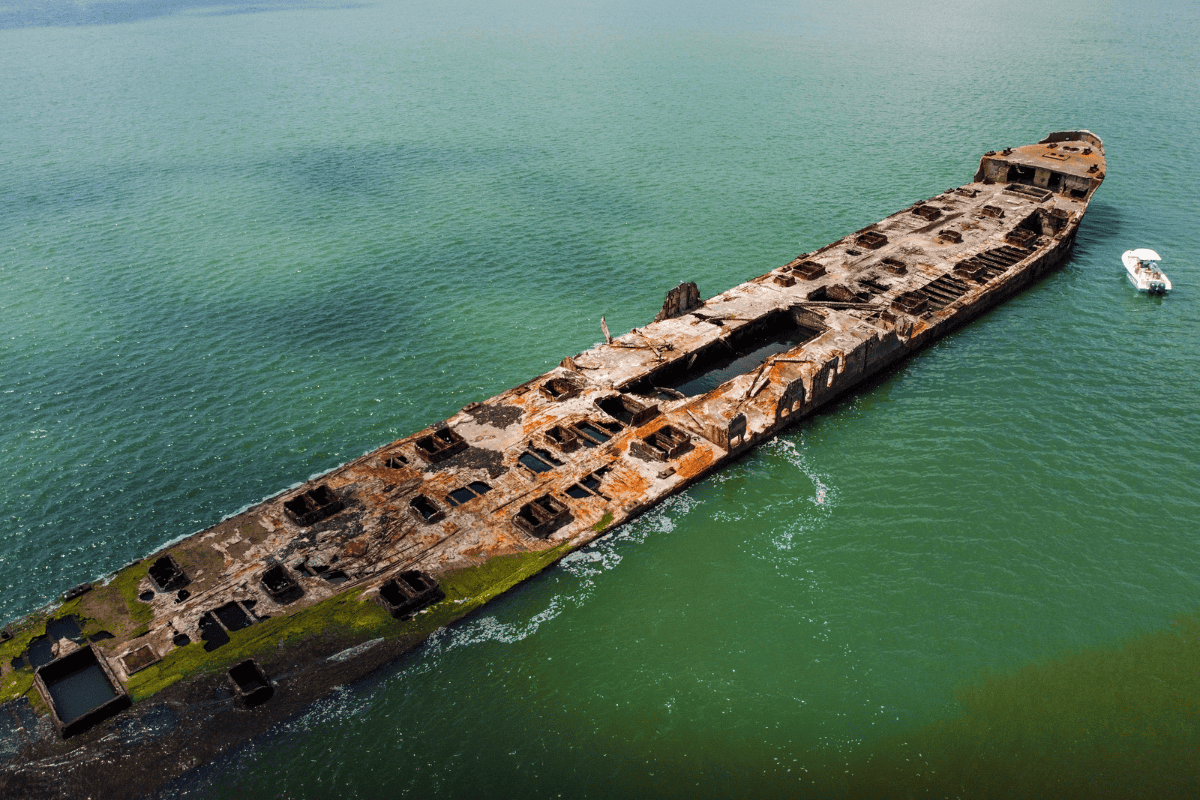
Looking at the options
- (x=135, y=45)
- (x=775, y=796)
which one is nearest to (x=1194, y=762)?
(x=775, y=796)

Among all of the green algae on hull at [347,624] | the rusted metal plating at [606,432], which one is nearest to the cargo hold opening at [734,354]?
the rusted metal plating at [606,432]

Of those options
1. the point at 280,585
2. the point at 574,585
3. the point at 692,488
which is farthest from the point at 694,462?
the point at 280,585

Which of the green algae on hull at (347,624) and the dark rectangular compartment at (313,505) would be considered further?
the dark rectangular compartment at (313,505)

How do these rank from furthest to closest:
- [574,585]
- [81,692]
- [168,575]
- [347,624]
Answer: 1. [574,585]
2. [168,575]
3. [347,624]
4. [81,692]

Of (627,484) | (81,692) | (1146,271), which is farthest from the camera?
(1146,271)

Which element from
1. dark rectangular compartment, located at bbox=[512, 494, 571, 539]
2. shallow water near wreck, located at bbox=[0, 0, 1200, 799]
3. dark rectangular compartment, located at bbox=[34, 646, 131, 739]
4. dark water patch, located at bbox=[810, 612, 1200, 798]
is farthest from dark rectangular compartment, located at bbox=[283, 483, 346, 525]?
dark water patch, located at bbox=[810, 612, 1200, 798]

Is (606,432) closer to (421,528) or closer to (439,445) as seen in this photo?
(439,445)

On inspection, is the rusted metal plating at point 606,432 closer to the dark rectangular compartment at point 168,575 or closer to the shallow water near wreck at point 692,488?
the dark rectangular compartment at point 168,575

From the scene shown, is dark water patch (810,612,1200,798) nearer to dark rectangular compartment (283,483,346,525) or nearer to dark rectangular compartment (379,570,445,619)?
dark rectangular compartment (379,570,445,619)
